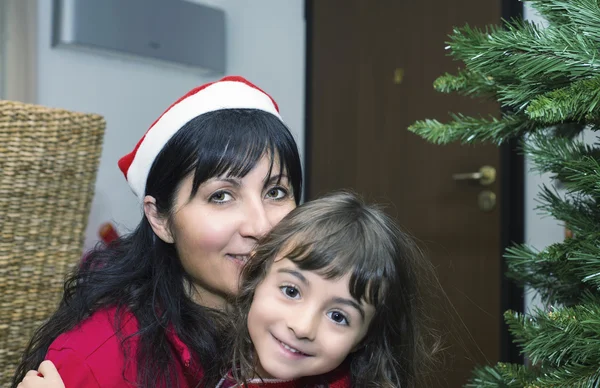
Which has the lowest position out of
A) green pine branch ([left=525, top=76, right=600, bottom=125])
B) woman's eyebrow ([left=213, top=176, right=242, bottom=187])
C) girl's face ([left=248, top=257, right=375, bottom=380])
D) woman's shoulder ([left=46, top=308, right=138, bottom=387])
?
woman's shoulder ([left=46, top=308, right=138, bottom=387])

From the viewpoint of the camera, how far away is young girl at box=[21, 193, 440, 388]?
950 millimetres

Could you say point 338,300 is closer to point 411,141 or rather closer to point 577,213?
point 577,213

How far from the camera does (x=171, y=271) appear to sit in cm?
123

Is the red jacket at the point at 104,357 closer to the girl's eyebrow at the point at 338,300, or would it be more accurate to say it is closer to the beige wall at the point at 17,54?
the girl's eyebrow at the point at 338,300

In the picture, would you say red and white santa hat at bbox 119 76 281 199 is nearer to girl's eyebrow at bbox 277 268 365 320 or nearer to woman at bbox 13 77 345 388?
woman at bbox 13 77 345 388

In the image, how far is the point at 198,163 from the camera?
116 centimetres

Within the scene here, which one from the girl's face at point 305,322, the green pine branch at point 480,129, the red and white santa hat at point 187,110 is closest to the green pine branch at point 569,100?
the green pine branch at point 480,129

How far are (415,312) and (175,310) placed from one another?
15.8 inches

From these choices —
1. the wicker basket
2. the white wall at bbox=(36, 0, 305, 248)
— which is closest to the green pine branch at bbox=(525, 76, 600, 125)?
the wicker basket

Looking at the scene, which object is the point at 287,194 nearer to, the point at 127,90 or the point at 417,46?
the point at 417,46

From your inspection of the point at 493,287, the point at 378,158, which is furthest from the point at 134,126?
the point at 493,287

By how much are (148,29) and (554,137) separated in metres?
Answer: 2.26

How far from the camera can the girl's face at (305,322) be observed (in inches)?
37.1

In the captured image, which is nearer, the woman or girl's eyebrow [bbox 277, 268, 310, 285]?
girl's eyebrow [bbox 277, 268, 310, 285]
